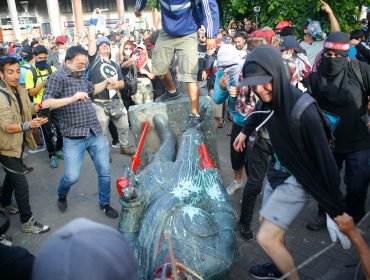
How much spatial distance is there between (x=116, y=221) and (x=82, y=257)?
11.4ft

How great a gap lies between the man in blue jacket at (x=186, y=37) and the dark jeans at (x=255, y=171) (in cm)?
102

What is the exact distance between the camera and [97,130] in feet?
14.2

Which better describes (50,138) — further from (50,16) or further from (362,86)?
(50,16)

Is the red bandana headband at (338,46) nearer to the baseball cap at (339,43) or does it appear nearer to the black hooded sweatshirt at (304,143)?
the baseball cap at (339,43)

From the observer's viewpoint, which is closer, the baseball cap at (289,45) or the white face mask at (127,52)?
the baseball cap at (289,45)

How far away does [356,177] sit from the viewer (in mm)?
3436

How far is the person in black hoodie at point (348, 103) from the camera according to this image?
132 inches

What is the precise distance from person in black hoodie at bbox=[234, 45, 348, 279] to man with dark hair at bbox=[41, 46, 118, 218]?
90.1 inches

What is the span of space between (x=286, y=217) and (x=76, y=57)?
9.57 feet

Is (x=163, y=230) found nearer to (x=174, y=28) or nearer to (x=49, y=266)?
(x=49, y=266)

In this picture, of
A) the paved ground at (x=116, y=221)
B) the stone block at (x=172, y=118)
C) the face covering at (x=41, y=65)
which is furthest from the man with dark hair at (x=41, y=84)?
the stone block at (x=172, y=118)

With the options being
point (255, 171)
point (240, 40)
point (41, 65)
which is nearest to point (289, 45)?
point (255, 171)

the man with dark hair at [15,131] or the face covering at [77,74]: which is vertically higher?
the face covering at [77,74]

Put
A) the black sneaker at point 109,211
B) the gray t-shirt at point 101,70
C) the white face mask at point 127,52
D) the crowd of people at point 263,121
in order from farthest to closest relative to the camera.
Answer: the white face mask at point 127,52 → the gray t-shirt at point 101,70 → the black sneaker at point 109,211 → the crowd of people at point 263,121
